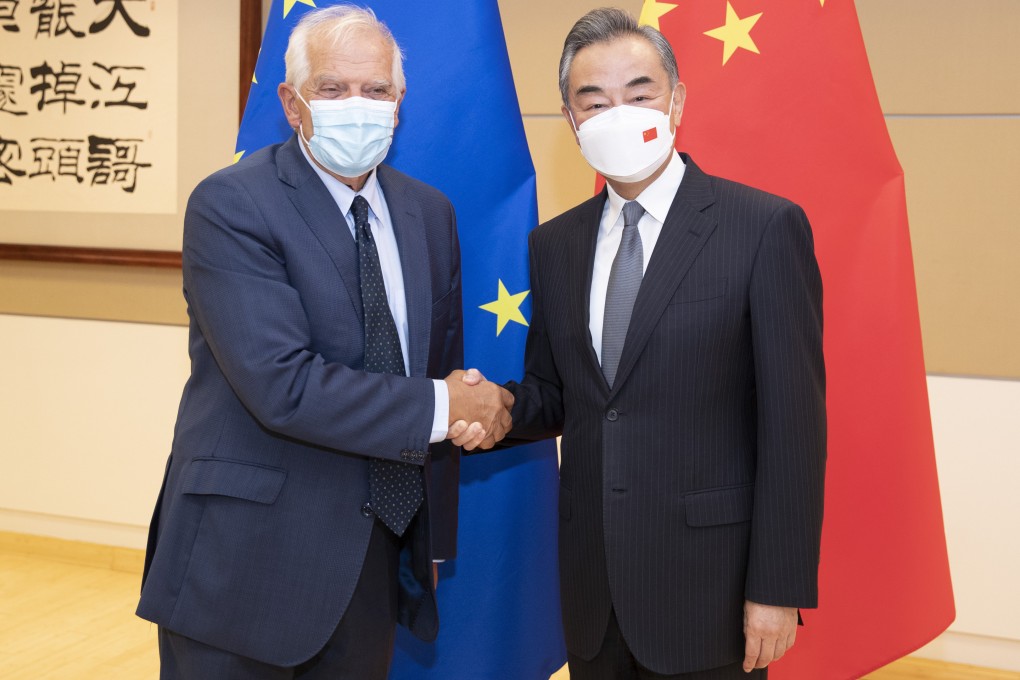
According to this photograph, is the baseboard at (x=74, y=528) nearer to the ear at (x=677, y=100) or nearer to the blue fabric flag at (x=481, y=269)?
the blue fabric flag at (x=481, y=269)

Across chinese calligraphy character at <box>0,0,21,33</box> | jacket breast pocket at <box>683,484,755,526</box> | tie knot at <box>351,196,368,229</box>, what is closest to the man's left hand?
jacket breast pocket at <box>683,484,755,526</box>

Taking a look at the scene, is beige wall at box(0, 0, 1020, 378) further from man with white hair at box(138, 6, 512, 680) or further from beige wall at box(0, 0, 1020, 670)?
man with white hair at box(138, 6, 512, 680)

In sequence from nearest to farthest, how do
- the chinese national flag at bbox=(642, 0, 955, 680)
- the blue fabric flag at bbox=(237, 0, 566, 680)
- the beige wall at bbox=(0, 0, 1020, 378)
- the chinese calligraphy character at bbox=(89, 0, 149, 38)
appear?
the chinese national flag at bbox=(642, 0, 955, 680), the blue fabric flag at bbox=(237, 0, 566, 680), the beige wall at bbox=(0, 0, 1020, 378), the chinese calligraphy character at bbox=(89, 0, 149, 38)

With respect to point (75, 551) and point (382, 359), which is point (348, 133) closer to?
point (382, 359)

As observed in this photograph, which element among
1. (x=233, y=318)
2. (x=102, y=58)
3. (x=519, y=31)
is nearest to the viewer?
(x=233, y=318)

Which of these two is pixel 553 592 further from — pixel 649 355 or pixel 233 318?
pixel 233 318

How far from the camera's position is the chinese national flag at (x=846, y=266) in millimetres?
1918

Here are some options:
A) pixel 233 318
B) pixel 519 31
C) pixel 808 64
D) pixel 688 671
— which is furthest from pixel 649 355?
pixel 519 31

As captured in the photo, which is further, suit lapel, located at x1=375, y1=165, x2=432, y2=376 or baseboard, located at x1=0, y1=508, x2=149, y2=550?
baseboard, located at x1=0, y1=508, x2=149, y2=550

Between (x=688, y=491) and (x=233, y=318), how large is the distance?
2.46 feet

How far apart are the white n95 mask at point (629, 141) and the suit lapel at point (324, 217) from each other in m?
0.44

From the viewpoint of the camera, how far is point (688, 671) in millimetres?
1473

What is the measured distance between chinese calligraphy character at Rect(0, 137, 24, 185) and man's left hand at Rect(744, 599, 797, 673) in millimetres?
3349

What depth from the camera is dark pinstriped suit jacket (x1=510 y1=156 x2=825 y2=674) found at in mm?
1427
